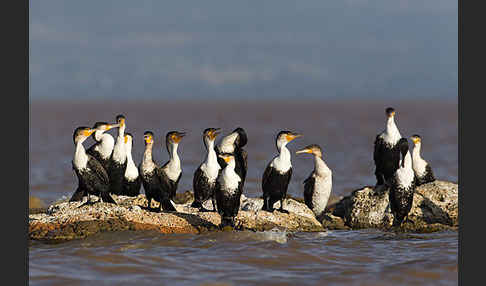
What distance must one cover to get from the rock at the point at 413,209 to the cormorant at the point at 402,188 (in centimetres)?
26

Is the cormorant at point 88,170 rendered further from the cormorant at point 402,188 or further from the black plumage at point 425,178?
the black plumage at point 425,178

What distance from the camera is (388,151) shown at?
13352mm

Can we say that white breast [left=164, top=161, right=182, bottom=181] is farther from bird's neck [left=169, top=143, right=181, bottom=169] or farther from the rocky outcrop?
the rocky outcrop

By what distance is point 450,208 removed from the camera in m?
12.9

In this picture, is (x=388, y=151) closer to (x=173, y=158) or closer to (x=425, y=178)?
(x=425, y=178)

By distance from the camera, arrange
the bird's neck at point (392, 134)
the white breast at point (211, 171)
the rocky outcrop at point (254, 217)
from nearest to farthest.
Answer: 1. the rocky outcrop at point (254, 217)
2. the white breast at point (211, 171)
3. the bird's neck at point (392, 134)

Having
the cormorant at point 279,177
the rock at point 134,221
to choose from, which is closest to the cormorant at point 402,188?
the rock at point 134,221

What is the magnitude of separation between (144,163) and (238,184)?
179 centimetres

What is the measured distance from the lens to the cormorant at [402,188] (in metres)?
12.1

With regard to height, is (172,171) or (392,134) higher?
(392,134)

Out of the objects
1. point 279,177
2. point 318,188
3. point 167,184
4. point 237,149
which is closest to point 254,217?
point 279,177

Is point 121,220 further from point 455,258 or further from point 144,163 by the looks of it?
point 455,258

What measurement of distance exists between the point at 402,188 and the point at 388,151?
138 cm

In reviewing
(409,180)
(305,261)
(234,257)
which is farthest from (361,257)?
(409,180)
